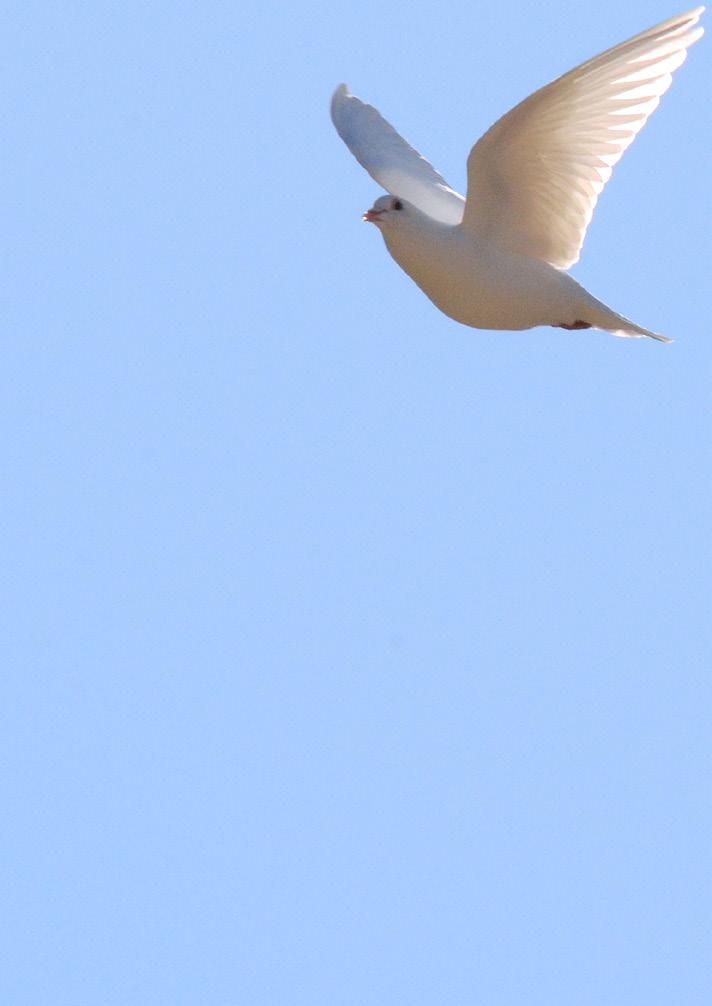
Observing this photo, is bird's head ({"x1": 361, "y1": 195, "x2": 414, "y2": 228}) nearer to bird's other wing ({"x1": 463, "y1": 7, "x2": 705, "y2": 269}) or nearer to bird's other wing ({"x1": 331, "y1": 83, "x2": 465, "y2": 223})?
bird's other wing ({"x1": 463, "y1": 7, "x2": 705, "y2": 269})

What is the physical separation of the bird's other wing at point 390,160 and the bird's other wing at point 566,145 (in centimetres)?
164

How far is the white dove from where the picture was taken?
44.8 feet

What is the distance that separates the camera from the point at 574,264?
47.7ft

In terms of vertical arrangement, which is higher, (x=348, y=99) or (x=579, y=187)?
(x=348, y=99)

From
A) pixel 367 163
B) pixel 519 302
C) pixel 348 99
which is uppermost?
pixel 348 99

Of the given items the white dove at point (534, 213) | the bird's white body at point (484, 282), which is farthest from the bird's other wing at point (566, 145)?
the bird's white body at point (484, 282)

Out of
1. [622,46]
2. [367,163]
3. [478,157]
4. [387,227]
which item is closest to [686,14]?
[622,46]

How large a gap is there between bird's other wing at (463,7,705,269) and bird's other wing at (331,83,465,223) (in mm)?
1636

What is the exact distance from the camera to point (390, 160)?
16.9 m

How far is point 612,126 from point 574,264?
0.91 m

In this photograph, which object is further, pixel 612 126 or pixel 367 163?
pixel 367 163

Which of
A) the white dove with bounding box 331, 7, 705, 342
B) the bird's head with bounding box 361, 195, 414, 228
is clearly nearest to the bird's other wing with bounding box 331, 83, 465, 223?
the bird's head with bounding box 361, 195, 414, 228

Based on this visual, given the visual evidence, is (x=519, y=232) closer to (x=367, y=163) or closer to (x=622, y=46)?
(x=622, y=46)

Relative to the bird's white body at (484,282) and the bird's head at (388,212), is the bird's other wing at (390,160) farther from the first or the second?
the bird's white body at (484,282)
